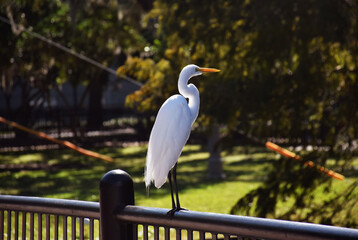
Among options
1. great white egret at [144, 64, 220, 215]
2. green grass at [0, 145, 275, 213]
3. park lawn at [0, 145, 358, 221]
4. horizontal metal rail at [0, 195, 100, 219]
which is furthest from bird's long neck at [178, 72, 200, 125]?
green grass at [0, 145, 275, 213]

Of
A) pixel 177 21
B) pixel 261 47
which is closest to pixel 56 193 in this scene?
pixel 177 21

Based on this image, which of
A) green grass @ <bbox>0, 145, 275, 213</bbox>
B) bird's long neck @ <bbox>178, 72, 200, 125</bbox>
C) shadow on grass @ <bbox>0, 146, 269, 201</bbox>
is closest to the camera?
bird's long neck @ <bbox>178, 72, 200, 125</bbox>

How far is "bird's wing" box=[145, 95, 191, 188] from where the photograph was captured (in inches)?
111

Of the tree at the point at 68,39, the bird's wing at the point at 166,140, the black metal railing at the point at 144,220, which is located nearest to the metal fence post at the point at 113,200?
the black metal railing at the point at 144,220

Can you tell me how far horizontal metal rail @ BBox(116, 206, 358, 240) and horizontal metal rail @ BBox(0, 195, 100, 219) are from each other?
0.21 metres

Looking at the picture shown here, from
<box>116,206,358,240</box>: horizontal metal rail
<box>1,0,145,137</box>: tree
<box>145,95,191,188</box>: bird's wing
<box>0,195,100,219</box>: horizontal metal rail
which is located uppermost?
<box>1,0,145,137</box>: tree

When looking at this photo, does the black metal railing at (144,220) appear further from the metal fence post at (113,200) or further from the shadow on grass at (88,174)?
the shadow on grass at (88,174)

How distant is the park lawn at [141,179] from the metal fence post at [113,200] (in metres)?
5.82

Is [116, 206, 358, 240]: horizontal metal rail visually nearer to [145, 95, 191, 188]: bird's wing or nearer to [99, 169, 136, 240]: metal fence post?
[99, 169, 136, 240]: metal fence post

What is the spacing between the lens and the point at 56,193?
40.0 feet

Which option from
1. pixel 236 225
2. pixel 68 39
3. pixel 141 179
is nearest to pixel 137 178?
pixel 141 179

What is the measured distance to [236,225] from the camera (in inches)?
85.7

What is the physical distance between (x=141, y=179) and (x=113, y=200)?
11972 mm

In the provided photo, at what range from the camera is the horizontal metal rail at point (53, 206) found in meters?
2.73
